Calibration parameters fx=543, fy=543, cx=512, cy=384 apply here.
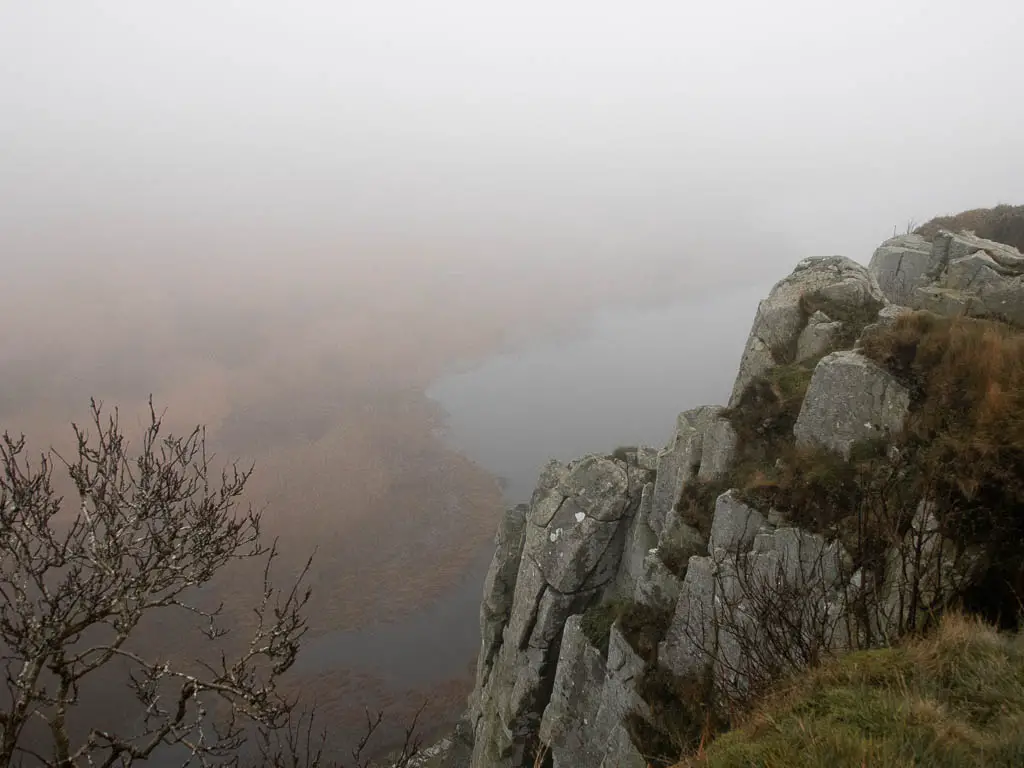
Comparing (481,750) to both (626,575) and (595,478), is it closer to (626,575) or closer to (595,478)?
(626,575)

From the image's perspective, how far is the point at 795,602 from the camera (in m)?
10.7

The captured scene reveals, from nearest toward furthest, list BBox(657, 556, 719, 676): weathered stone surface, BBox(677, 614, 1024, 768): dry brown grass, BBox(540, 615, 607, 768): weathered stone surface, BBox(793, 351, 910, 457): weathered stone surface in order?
BBox(677, 614, 1024, 768): dry brown grass, BBox(793, 351, 910, 457): weathered stone surface, BBox(657, 556, 719, 676): weathered stone surface, BBox(540, 615, 607, 768): weathered stone surface

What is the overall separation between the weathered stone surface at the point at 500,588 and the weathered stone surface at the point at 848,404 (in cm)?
2126

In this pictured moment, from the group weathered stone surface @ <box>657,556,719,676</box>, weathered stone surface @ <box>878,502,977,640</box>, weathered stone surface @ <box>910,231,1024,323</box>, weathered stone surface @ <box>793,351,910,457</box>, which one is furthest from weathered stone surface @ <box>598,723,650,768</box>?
weathered stone surface @ <box>910,231,1024,323</box>

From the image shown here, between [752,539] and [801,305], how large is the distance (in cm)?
Answer: 1162

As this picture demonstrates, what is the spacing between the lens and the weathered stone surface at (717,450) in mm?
20078

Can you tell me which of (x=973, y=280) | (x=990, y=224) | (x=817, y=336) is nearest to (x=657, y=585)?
(x=817, y=336)

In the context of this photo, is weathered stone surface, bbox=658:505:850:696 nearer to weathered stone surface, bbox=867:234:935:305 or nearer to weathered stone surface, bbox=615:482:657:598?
weathered stone surface, bbox=615:482:657:598

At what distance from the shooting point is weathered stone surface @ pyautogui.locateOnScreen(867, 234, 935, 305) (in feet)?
91.9

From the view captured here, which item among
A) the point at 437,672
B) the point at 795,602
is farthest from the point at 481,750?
the point at 437,672

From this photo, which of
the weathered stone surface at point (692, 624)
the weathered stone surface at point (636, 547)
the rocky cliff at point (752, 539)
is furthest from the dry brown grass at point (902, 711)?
the weathered stone surface at point (636, 547)

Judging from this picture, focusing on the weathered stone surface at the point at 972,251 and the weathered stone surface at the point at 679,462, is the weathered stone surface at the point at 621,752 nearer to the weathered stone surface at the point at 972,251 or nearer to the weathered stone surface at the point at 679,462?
the weathered stone surface at the point at 679,462

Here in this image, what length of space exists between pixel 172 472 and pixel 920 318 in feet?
66.3

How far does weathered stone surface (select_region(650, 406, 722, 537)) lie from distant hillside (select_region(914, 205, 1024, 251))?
21.2 m
